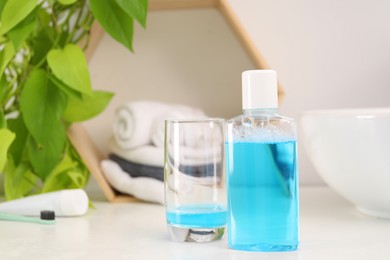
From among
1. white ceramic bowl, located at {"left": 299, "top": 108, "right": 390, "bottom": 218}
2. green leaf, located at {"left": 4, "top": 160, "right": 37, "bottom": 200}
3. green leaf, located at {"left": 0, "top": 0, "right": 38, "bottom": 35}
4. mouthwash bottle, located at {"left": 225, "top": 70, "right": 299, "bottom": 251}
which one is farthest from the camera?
green leaf, located at {"left": 4, "top": 160, "right": 37, "bottom": 200}

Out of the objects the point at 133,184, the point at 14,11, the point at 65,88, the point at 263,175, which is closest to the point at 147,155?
the point at 133,184

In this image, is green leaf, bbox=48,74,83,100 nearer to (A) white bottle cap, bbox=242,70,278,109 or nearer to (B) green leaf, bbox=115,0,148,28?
(B) green leaf, bbox=115,0,148,28

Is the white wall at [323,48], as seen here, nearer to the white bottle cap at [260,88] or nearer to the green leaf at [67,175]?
the green leaf at [67,175]

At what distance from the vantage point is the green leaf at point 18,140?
3.10ft

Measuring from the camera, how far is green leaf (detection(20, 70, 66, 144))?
89 centimetres

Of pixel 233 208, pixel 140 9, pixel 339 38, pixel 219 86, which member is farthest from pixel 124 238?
pixel 339 38

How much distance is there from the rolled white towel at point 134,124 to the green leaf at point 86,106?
0.03 m

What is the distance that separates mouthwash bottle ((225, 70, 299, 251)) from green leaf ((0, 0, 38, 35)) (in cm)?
36

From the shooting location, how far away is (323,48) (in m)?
1.11

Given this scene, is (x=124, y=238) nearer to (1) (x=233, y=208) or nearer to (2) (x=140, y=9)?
(1) (x=233, y=208)

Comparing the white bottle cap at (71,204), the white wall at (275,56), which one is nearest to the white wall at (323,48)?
the white wall at (275,56)

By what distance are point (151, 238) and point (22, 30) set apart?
0.36m

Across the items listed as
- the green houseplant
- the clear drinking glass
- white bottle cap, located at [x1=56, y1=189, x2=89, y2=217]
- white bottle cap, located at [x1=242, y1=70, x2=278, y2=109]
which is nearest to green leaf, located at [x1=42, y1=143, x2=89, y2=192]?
the green houseplant

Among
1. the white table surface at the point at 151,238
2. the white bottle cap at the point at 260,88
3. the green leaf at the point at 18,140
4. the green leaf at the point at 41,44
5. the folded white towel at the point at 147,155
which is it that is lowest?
the white table surface at the point at 151,238
